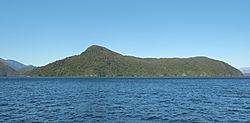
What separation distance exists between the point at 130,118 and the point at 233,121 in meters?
14.4

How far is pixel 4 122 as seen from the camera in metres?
39.0

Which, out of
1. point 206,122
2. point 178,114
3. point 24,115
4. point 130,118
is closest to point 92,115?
point 130,118

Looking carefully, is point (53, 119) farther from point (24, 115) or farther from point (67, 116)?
point (24, 115)

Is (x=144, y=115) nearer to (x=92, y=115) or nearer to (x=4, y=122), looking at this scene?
(x=92, y=115)

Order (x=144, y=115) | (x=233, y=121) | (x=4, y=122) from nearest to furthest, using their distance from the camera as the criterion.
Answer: (x=4, y=122) → (x=233, y=121) → (x=144, y=115)

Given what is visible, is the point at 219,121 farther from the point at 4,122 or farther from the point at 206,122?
the point at 4,122

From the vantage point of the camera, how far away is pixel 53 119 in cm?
4141

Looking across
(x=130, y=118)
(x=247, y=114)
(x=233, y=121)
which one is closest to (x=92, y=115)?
(x=130, y=118)

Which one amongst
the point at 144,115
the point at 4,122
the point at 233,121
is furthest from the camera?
the point at 144,115

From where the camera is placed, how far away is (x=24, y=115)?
45.3m

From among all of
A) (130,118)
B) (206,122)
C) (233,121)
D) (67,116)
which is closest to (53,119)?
(67,116)

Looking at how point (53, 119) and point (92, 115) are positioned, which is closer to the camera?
point (53, 119)

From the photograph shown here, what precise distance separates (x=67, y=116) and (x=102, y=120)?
6.28 meters

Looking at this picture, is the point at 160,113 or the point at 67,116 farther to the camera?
the point at 160,113
